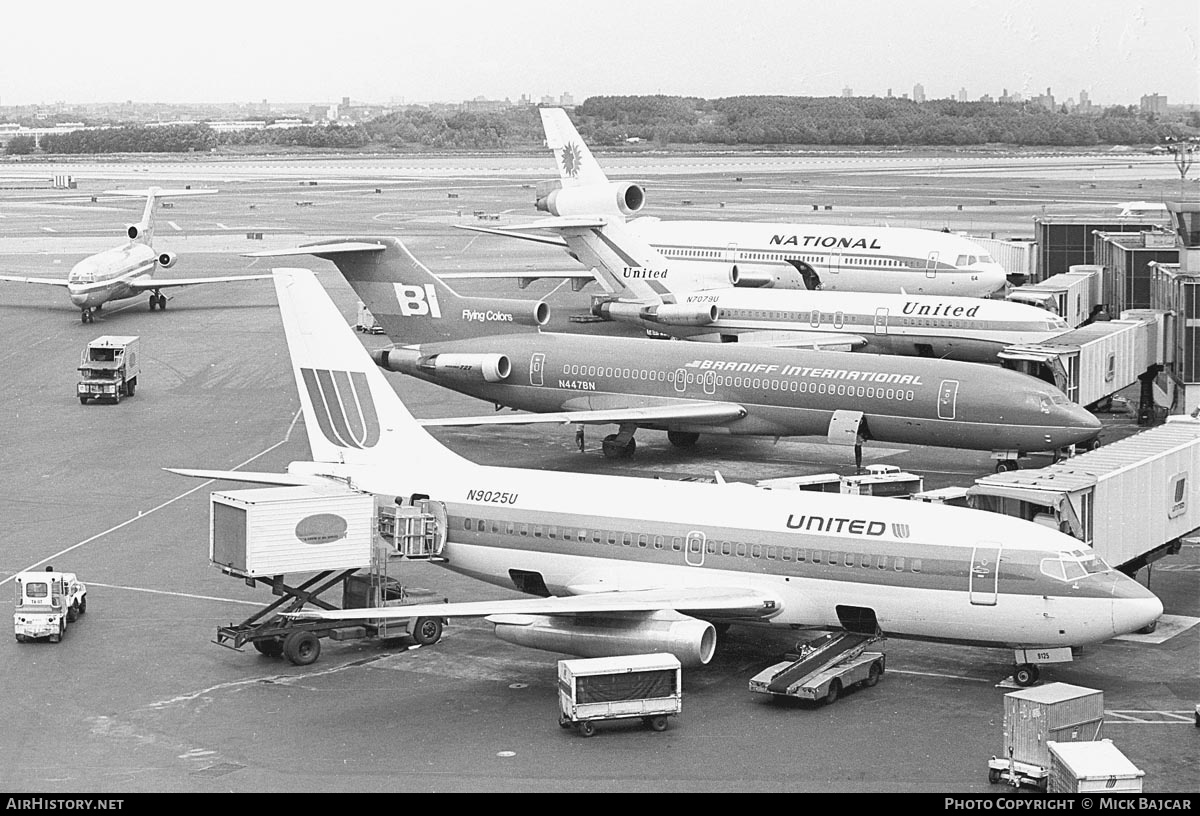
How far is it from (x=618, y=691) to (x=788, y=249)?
5280 centimetres

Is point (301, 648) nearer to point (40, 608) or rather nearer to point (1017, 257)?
point (40, 608)

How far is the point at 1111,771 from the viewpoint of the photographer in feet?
76.8

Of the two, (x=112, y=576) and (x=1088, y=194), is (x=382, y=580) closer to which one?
(x=112, y=576)

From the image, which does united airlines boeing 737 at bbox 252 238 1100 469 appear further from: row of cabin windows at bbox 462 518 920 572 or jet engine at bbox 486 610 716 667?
jet engine at bbox 486 610 716 667

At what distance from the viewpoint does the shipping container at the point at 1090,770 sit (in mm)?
23281

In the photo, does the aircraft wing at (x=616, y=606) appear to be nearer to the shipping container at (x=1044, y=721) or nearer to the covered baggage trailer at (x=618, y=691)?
the covered baggage trailer at (x=618, y=691)

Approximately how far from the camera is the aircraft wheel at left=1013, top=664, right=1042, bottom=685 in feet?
96.3

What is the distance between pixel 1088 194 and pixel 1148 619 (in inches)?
5085

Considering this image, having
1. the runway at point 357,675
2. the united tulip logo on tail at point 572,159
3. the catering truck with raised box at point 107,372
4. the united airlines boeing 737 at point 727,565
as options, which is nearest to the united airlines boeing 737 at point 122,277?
the runway at point 357,675

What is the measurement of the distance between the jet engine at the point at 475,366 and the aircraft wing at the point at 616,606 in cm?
2058

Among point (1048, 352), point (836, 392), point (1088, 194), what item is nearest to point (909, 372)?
point (836, 392)

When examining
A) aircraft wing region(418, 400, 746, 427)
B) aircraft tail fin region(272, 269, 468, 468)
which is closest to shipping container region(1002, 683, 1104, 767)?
aircraft tail fin region(272, 269, 468, 468)

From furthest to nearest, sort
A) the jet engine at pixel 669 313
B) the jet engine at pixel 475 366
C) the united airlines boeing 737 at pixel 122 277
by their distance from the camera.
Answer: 1. the united airlines boeing 737 at pixel 122 277
2. the jet engine at pixel 669 313
3. the jet engine at pixel 475 366

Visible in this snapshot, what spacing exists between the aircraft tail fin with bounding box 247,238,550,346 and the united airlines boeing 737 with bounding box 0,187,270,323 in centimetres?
2719
